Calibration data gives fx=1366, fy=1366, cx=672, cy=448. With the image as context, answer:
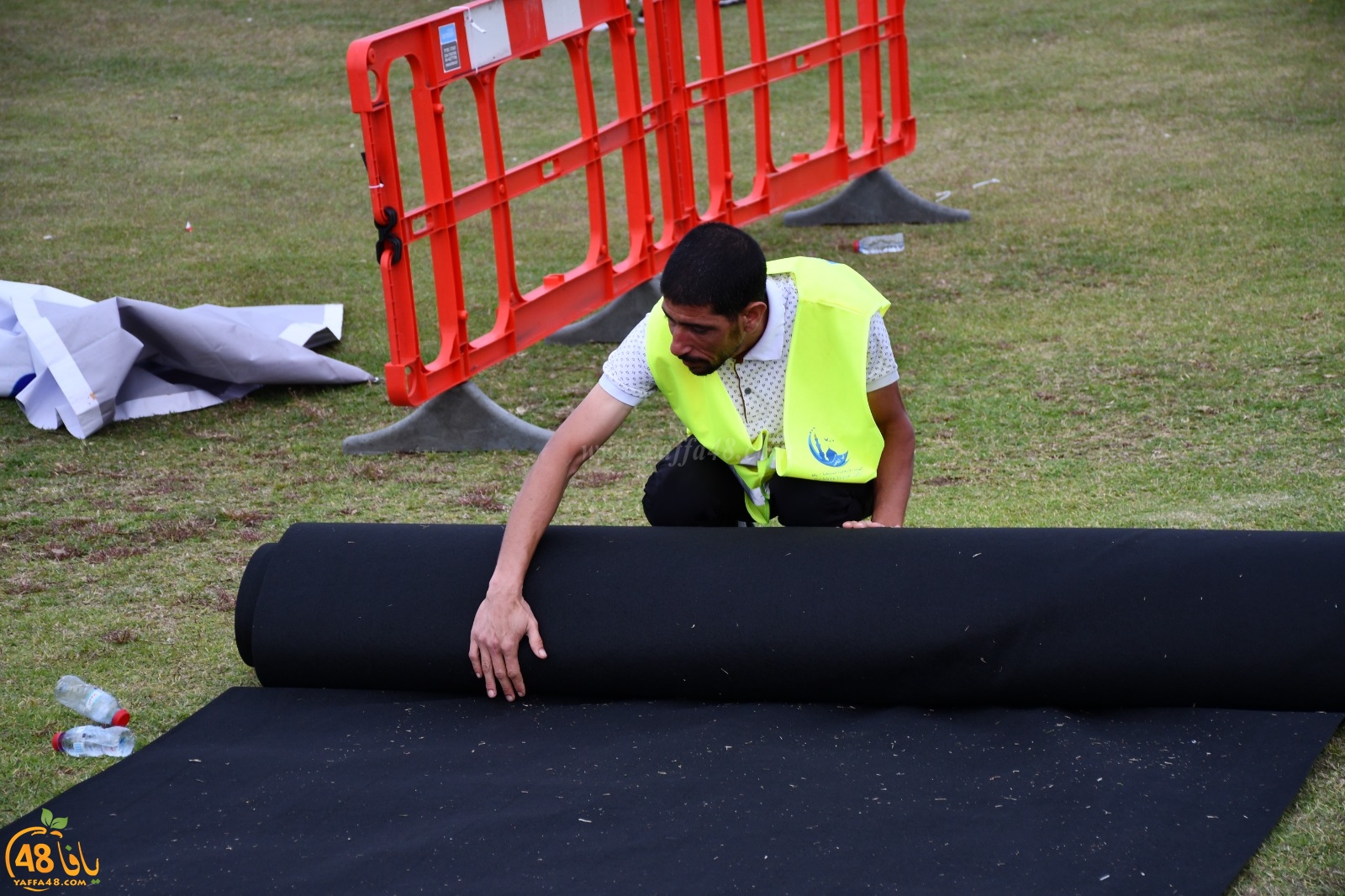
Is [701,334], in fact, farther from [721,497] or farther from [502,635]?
[502,635]

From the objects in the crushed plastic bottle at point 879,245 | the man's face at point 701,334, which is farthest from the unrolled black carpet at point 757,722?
the crushed plastic bottle at point 879,245

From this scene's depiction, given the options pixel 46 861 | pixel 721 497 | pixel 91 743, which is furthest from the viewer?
pixel 721 497

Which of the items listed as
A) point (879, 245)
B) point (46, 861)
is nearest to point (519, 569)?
point (46, 861)

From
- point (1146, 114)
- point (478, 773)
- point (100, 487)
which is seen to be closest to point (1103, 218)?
point (1146, 114)

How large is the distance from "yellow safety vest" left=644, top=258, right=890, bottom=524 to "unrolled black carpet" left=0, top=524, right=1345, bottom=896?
0.21m

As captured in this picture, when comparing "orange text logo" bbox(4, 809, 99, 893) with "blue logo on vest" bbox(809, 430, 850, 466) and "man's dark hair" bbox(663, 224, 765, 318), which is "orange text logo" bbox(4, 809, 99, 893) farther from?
"blue logo on vest" bbox(809, 430, 850, 466)

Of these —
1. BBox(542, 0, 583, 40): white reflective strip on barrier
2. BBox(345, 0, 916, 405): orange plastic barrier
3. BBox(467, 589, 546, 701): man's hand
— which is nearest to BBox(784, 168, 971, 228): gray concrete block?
BBox(345, 0, 916, 405): orange plastic barrier

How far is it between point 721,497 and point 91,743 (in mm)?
1565

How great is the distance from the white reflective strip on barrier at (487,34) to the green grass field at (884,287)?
4.67 feet

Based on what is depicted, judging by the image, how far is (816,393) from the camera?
317 cm

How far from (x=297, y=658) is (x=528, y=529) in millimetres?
660

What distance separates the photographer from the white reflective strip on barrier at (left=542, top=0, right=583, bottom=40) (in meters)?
5.35

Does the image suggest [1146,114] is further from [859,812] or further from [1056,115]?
[859,812]

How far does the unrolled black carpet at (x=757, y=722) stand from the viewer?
2459mm
